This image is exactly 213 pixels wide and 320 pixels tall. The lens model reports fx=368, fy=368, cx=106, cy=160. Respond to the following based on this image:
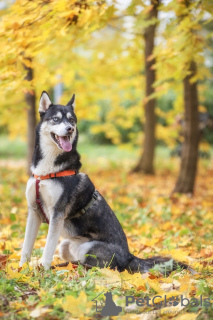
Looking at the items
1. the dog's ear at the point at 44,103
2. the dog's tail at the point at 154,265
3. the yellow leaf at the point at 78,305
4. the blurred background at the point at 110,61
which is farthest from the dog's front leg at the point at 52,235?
the blurred background at the point at 110,61

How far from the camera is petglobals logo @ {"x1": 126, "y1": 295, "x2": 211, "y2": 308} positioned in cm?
296

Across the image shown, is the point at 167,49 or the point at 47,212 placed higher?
the point at 167,49

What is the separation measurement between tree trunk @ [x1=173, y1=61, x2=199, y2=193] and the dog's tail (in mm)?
4543

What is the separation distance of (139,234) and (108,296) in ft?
9.17

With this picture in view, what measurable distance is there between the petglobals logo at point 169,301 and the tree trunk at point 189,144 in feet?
17.9

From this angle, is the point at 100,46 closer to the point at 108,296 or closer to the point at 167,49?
the point at 167,49

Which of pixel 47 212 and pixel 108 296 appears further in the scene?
pixel 47 212

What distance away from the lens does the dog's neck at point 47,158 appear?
151 inches

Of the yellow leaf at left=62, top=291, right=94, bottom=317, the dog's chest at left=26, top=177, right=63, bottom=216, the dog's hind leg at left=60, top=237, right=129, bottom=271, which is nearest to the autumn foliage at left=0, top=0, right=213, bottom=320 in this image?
the yellow leaf at left=62, top=291, right=94, bottom=317

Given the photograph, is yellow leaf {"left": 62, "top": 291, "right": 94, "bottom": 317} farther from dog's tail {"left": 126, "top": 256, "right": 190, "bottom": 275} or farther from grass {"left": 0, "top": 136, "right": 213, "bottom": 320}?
dog's tail {"left": 126, "top": 256, "right": 190, "bottom": 275}

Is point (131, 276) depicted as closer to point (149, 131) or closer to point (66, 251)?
point (66, 251)

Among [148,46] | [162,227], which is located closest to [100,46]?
[148,46]

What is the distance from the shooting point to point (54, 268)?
12.4 ft

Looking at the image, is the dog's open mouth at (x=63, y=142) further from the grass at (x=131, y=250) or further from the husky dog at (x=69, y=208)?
the grass at (x=131, y=250)
